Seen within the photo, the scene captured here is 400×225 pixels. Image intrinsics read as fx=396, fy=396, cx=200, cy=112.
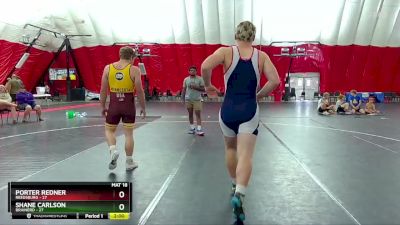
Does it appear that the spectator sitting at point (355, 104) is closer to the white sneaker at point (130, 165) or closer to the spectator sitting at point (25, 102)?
the spectator sitting at point (25, 102)

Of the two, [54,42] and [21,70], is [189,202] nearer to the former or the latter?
[21,70]

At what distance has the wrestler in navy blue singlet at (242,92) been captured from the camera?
3.71 meters

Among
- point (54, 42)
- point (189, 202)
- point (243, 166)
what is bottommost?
point (189, 202)

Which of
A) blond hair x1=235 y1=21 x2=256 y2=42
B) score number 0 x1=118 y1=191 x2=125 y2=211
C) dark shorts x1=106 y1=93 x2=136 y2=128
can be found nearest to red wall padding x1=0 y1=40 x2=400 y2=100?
dark shorts x1=106 y1=93 x2=136 y2=128

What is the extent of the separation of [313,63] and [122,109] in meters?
25.4

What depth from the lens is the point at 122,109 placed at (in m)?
5.60

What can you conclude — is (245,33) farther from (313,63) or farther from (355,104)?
(313,63)

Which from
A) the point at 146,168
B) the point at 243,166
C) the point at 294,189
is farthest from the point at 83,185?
the point at 146,168

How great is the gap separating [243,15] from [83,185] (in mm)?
24281

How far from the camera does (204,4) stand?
2603 cm

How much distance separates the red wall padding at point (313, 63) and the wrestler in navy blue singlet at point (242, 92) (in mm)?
24747

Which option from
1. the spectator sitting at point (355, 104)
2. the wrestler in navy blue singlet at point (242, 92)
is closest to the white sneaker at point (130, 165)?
the wrestler in navy blue singlet at point (242, 92)
